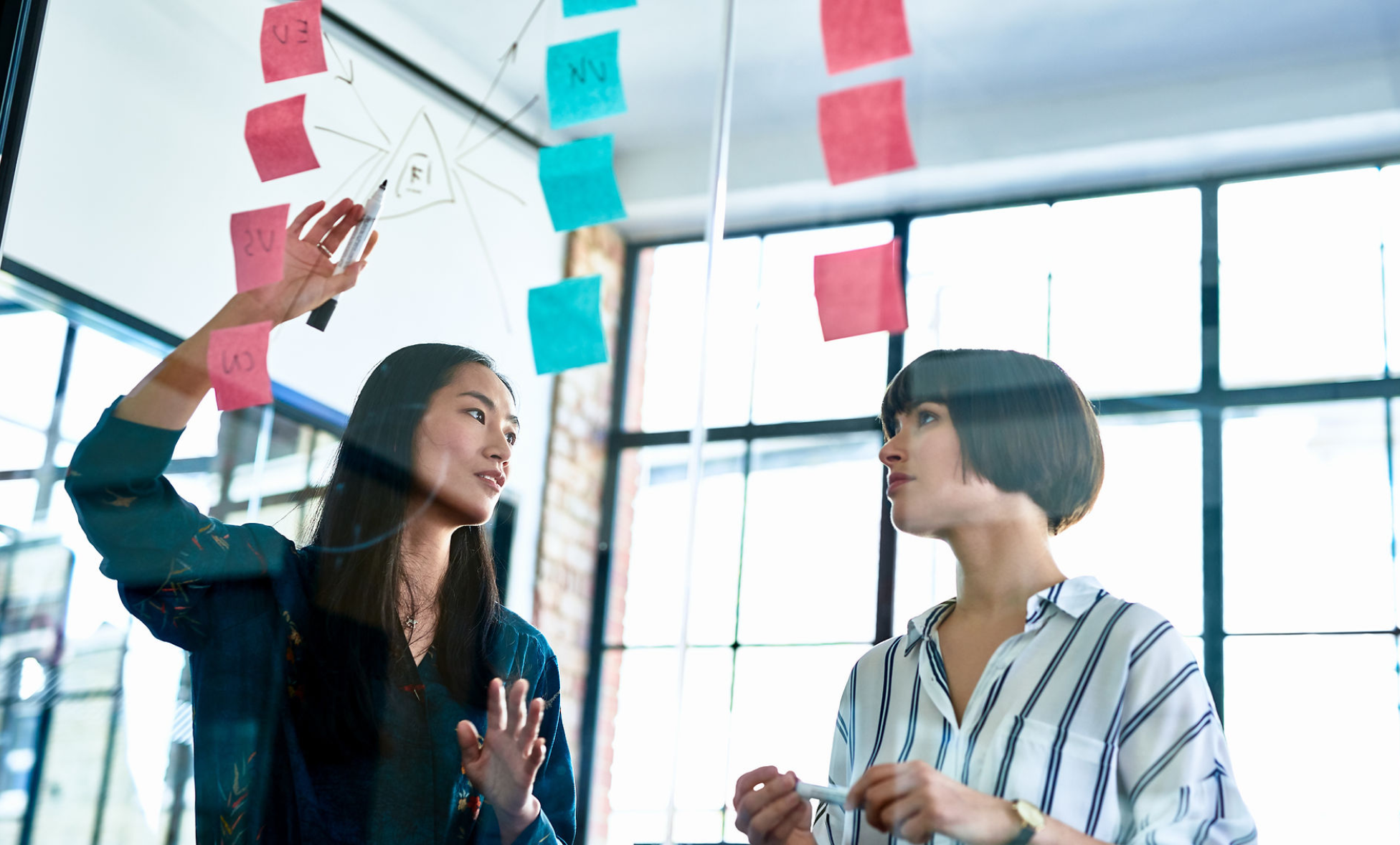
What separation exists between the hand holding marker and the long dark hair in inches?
6.0

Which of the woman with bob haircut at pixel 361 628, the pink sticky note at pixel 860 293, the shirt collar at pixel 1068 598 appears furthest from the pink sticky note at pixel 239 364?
the shirt collar at pixel 1068 598

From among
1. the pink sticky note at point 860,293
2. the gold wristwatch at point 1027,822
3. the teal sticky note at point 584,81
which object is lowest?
the gold wristwatch at point 1027,822

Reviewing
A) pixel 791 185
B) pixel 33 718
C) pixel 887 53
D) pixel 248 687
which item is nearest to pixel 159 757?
pixel 33 718

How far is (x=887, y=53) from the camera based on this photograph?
1.24 m

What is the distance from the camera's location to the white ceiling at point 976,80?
3.69ft

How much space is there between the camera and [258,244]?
1.49 metres

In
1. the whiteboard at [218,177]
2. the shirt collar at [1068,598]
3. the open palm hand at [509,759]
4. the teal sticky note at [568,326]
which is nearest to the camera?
the shirt collar at [1068,598]

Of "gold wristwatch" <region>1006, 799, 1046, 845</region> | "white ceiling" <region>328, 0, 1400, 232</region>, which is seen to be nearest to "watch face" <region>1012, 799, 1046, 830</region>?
"gold wristwatch" <region>1006, 799, 1046, 845</region>

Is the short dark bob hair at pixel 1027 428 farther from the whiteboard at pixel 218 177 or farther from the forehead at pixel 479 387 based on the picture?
the whiteboard at pixel 218 177

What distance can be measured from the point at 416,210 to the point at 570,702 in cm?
69

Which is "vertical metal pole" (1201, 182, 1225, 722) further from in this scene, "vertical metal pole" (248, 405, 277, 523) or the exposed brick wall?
"vertical metal pole" (248, 405, 277, 523)

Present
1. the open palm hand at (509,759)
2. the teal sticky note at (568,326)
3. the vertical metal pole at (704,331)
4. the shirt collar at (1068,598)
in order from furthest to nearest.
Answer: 1. the teal sticky note at (568,326)
2. the vertical metal pole at (704,331)
3. the open palm hand at (509,759)
4. the shirt collar at (1068,598)

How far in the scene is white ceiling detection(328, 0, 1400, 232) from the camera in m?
1.12

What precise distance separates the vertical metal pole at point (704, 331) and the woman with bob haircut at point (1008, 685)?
220 millimetres
